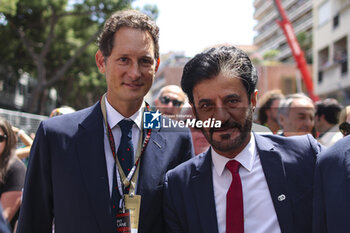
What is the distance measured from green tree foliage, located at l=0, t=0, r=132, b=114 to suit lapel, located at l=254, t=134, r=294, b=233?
1726cm

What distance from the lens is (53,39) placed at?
20.3 m

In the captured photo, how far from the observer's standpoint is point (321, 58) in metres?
27.5

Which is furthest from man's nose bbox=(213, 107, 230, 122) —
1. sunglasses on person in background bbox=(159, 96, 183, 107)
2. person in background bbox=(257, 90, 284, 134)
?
sunglasses on person in background bbox=(159, 96, 183, 107)

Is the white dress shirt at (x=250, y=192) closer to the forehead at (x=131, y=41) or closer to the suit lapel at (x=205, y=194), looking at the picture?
the suit lapel at (x=205, y=194)

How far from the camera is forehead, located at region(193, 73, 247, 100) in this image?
1.84m

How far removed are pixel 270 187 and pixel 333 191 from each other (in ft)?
1.46

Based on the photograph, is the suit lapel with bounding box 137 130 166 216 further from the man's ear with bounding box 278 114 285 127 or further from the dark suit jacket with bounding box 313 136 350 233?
the man's ear with bounding box 278 114 285 127

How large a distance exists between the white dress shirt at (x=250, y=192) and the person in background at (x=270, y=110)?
145 centimetres

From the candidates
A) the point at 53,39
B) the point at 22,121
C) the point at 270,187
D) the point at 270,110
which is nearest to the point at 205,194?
the point at 270,187

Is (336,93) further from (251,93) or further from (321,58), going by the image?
(251,93)

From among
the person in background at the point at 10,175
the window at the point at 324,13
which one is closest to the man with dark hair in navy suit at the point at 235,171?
the person in background at the point at 10,175

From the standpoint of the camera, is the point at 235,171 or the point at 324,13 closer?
the point at 235,171

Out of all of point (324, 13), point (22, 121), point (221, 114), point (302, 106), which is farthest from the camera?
point (324, 13)

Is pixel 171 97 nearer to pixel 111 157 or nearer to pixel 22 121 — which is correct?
pixel 111 157
